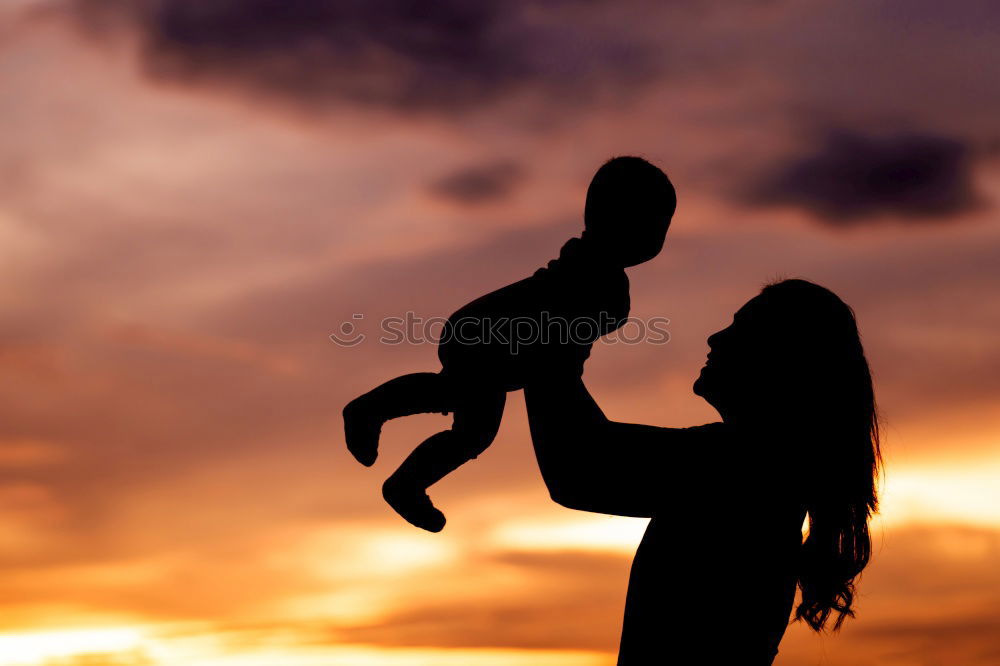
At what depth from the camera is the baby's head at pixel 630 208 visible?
498 centimetres

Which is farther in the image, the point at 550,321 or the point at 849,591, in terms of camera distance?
the point at 849,591

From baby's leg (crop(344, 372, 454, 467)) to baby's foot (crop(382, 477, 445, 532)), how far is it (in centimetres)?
16

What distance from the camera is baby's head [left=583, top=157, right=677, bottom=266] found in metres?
4.98

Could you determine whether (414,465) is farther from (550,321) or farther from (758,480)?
(758,480)

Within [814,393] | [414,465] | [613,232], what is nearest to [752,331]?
[814,393]

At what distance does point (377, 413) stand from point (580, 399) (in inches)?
32.8

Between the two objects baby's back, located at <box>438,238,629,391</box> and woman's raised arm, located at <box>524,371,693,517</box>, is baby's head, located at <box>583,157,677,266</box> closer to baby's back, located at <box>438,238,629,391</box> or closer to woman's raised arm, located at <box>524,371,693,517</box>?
baby's back, located at <box>438,238,629,391</box>

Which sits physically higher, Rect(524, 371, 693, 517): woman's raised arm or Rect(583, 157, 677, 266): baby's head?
Rect(583, 157, 677, 266): baby's head

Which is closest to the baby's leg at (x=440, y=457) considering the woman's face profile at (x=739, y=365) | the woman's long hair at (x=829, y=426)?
the woman's face profile at (x=739, y=365)

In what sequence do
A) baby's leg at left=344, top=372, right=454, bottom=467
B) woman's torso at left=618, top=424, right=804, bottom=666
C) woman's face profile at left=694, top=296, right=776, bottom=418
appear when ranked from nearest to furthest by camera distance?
woman's torso at left=618, top=424, right=804, bottom=666 → baby's leg at left=344, top=372, right=454, bottom=467 → woman's face profile at left=694, top=296, right=776, bottom=418

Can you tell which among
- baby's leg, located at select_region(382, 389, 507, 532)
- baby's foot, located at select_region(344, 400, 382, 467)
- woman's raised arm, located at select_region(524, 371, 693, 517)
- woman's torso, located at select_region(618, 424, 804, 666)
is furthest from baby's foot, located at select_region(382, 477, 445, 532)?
woman's torso, located at select_region(618, 424, 804, 666)

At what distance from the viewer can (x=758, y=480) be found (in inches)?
201

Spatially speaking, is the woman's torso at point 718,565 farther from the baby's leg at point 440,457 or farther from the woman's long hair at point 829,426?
the baby's leg at point 440,457

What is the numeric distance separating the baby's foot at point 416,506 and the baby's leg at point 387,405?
0.16 meters
